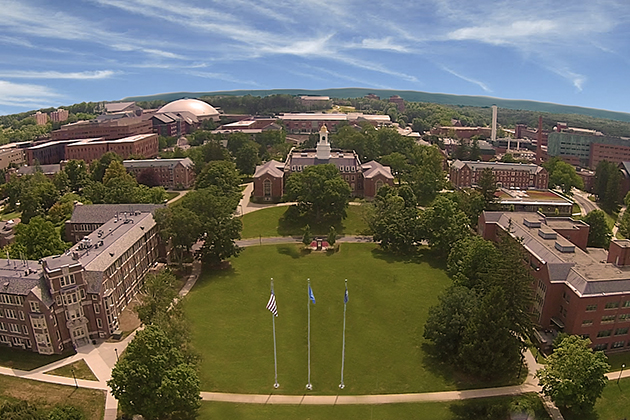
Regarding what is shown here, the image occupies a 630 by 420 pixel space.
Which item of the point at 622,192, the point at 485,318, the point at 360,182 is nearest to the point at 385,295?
the point at 485,318

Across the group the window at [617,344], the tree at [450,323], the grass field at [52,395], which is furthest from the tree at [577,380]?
the grass field at [52,395]

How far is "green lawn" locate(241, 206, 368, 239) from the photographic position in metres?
94.8

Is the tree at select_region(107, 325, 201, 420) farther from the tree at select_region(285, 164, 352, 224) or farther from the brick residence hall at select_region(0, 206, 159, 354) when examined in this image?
the tree at select_region(285, 164, 352, 224)

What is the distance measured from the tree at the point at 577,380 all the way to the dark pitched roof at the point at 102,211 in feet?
222

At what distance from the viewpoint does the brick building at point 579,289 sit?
53188 mm

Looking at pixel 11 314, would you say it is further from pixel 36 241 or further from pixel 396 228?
pixel 396 228

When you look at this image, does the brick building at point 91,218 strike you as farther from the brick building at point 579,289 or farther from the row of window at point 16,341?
the brick building at point 579,289

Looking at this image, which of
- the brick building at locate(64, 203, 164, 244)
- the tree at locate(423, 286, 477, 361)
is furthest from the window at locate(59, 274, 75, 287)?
the tree at locate(423, 286, 477, 361)

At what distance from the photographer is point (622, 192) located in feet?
419

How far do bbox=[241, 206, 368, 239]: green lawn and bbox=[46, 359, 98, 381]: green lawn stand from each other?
4457 centimetres

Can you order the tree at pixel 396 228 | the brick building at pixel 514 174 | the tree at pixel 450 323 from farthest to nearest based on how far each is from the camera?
the brick building at pixel 514 174
the tree at pixel 396 228
the tree at pixel 450 323

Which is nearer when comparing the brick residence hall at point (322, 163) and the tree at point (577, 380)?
the tree at point (577, 380)

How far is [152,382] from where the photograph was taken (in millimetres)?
40875

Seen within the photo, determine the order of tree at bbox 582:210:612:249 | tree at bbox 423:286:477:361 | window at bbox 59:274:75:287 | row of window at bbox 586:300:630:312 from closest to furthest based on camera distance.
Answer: tree at bbox 423:286:477:361
row of window at bbox 586:300:630:312
window at bbox 59:274:75:287
tree at bbox 582:210:612:249
